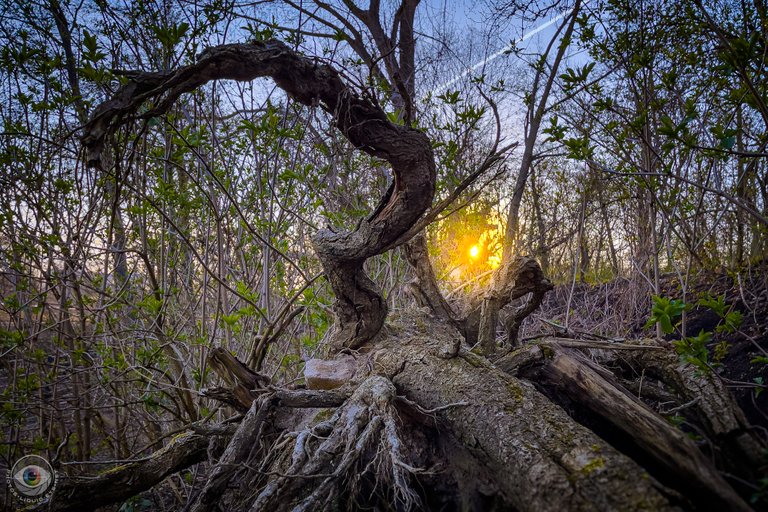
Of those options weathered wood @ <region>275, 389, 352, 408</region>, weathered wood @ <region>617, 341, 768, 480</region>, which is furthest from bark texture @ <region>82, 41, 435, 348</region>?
weathered wood @ <region>617, 341, 768, 480</region>

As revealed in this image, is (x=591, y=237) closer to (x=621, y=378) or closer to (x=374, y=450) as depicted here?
(x=621, y=378)

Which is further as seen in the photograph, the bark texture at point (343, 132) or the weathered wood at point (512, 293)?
the weathered wood at point (512, 293)

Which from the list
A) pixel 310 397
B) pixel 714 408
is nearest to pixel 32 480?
pixel 310 397

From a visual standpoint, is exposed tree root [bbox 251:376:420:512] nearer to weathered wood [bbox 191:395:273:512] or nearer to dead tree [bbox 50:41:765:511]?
dead tree [bbox 50:41:765:511]

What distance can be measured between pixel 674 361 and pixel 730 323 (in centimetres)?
35

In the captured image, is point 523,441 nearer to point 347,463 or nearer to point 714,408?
point 347,463

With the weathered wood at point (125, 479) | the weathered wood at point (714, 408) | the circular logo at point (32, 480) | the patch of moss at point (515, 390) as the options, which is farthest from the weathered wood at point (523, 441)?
the circular logo at point (32, 480)

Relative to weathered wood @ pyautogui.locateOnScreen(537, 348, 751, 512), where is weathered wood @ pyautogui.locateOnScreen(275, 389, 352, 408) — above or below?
above

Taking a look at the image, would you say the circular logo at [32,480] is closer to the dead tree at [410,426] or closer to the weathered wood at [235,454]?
the dead tree at [410,426]

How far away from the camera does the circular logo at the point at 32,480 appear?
1.99 metres

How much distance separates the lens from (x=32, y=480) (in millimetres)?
2182

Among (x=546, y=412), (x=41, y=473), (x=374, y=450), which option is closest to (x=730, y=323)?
(x=546, y=412)

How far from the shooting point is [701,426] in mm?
1548

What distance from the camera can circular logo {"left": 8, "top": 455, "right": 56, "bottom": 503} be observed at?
1985mm
